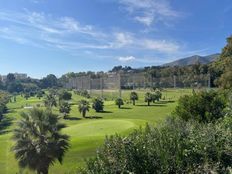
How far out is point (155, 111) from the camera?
92.4 meters

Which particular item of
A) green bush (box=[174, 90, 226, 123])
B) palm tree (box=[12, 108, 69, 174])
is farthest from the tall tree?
palm tree (box=[12, 108, 69, 174])

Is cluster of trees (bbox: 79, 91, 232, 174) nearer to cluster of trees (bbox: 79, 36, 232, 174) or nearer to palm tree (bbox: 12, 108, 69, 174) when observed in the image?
cluster of trees (bbox: 79, 36, 232, 174)

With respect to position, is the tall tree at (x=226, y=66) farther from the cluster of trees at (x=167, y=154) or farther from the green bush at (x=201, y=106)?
the cluster of trees at (x=167, y=154)

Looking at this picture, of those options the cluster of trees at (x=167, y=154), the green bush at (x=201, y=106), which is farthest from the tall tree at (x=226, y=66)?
the cluster of trees at (x=167, y=154)

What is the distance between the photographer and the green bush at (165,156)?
10859 mm

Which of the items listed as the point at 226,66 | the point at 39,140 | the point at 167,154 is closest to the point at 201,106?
the point at 39,140

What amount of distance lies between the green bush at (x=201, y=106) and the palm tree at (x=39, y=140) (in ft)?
35.8

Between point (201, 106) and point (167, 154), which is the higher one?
point (201, 106)

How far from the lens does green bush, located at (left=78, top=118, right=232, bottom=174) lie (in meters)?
10.9

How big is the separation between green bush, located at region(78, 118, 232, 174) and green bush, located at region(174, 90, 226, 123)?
2027cm

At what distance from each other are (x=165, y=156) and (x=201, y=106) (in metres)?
22.6

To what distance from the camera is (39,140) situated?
90.7ft

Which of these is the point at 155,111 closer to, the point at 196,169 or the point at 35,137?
the point at 35,137

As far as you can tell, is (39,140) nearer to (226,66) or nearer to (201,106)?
(201,106)
